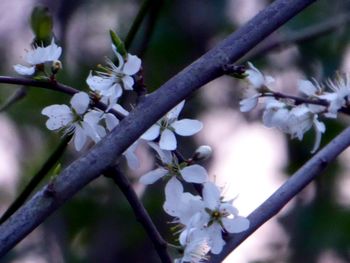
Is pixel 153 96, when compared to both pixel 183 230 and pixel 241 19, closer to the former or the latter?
pixel 183 230

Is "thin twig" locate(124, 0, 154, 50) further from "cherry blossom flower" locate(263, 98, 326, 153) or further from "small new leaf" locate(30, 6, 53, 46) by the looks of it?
"cherry blossom flower" locate(263, 98, 326, 153)

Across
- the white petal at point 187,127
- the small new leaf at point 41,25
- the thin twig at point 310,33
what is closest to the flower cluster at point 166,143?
the white petal at point 187,127

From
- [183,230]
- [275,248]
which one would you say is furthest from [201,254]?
[275,248]

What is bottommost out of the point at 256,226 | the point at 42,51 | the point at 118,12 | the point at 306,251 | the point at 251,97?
the point at 306,251

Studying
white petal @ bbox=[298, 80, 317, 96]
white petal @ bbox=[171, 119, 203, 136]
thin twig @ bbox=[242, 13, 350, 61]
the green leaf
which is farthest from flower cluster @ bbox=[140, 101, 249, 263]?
thin twig @ bbox=[242, 13, 350, 61]

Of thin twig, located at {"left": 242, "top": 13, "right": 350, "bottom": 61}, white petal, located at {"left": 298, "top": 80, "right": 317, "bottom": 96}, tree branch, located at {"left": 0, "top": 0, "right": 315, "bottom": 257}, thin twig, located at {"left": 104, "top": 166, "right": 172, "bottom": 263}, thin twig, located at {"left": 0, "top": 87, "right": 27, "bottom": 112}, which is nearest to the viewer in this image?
tree branch, located at {"left": 0, "top": 0, "right": 315, "bottom": 257}

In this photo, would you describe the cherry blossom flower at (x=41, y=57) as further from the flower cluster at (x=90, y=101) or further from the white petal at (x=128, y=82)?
the white petal at (x=128, y=82)
